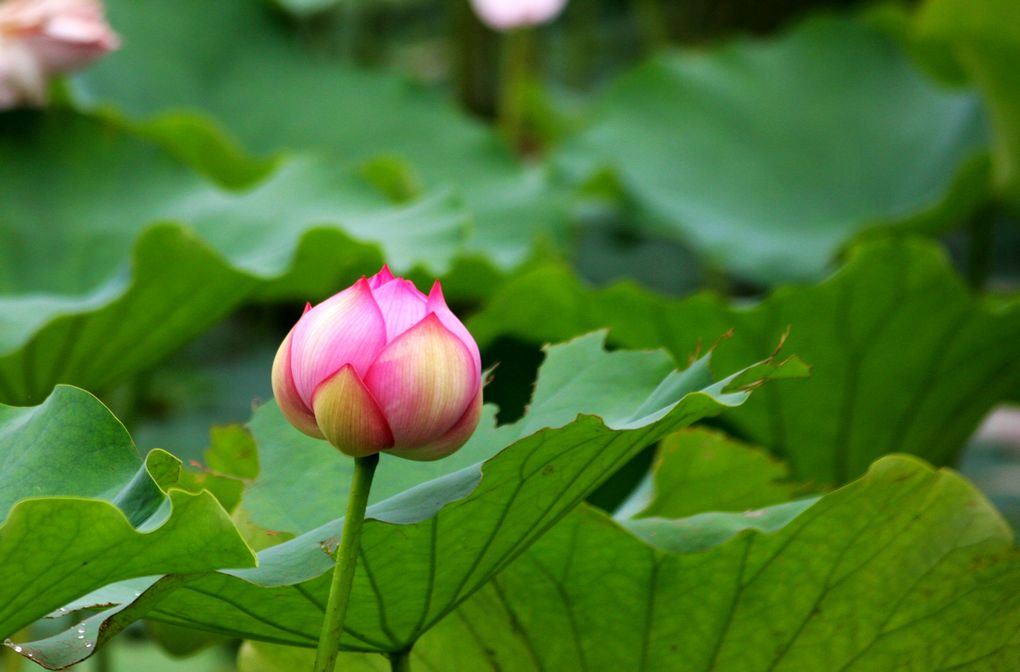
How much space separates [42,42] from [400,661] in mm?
1005

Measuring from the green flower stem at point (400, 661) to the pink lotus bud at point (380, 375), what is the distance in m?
0.16

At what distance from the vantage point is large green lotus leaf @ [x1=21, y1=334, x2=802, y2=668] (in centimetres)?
54

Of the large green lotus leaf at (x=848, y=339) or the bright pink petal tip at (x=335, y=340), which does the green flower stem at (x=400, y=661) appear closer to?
the bright pink petal tip at (x=335, y=340)

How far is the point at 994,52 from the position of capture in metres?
1.61

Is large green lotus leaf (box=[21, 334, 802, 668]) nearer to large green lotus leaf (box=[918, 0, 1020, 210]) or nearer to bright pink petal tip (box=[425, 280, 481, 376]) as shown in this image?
bright pink petal tip (box=[425, 280, 481, 376])

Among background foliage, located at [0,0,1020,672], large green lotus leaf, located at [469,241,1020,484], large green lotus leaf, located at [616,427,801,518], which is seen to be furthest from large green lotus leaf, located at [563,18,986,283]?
large green lotus leaf, located at [616,427,801,518]

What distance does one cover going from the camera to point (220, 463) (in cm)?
77

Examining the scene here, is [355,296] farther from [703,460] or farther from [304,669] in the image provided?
[703,460]

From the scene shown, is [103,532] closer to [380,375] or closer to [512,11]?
[380,375]

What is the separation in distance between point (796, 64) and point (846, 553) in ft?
5.45

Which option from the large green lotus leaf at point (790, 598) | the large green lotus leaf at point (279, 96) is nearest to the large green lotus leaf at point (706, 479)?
the large green lotus leaf at point (790, 598)

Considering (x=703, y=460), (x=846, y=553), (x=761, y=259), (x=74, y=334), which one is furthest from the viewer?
(x=761, y=259)

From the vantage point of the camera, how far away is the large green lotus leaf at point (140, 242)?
1.12 metres

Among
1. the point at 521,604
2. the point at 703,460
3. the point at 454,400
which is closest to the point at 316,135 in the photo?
the point at 703,460
